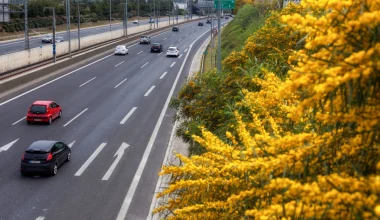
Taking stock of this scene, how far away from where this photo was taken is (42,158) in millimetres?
19438

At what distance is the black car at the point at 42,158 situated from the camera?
19.3 metres

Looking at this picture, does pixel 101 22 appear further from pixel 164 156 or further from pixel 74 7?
pixel 164 156

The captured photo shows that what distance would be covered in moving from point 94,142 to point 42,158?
4775 mm

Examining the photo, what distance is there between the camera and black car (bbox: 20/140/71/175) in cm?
1934

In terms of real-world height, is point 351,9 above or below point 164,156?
above

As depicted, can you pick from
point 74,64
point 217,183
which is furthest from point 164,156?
point 74,64

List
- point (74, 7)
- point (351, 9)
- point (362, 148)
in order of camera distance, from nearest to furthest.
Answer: point (351, 9), point (362, 148), point (74, 7)

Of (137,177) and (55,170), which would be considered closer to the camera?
(137,177)

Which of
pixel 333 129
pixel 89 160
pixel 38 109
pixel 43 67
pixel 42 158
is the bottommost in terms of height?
pixel 89 160

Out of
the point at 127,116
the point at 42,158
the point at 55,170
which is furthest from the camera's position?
the point at 127,116

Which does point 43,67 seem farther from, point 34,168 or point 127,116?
point 34,168

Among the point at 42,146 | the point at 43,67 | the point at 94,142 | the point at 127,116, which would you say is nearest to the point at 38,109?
the point at 94,142

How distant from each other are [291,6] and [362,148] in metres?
12.5

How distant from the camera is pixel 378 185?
13.1ft
